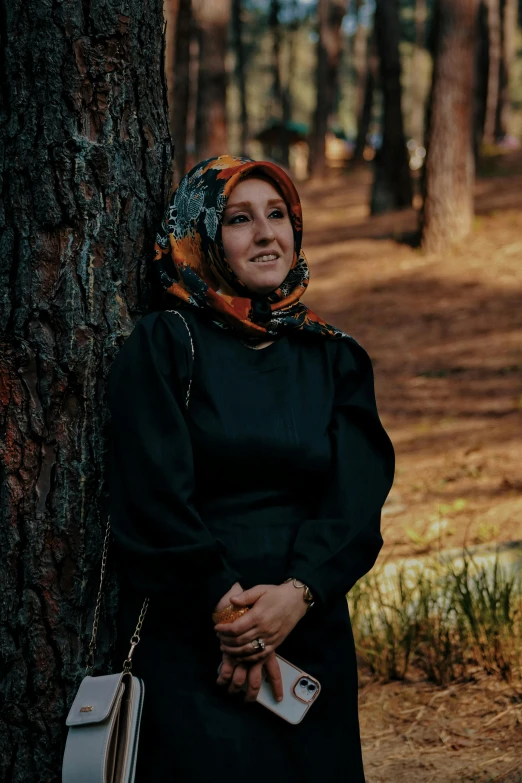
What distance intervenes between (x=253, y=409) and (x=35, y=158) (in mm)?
896

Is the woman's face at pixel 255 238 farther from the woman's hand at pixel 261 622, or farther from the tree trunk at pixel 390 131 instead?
the tree trunk at pixel 390 131

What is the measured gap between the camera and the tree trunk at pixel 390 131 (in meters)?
13.6

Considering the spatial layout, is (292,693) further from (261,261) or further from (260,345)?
(261,261)

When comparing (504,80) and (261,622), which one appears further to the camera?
(504,80)

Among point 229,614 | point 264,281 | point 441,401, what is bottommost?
point 229,614

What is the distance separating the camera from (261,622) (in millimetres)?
2146

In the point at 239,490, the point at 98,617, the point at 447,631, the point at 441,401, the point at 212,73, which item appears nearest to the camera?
the point at 239,490

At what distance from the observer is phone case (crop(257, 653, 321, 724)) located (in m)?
2.25

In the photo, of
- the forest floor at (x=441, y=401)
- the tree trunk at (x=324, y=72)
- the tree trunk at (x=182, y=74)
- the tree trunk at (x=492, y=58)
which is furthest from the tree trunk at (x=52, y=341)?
the tree trunk at (x=324, y=72)

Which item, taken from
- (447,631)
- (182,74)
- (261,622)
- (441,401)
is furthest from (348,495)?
(182,74)

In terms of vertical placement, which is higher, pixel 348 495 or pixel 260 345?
pixel 260 345

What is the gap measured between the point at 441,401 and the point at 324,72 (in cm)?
1872

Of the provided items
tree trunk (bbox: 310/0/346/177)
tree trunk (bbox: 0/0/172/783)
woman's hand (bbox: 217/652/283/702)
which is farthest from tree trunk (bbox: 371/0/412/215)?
woman's hand (bbox: 217/652/283/702)

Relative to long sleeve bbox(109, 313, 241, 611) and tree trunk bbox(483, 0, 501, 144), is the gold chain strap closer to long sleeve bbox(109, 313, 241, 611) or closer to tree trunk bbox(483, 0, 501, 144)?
long sleeve bbox(109, 313, 241, 611)
